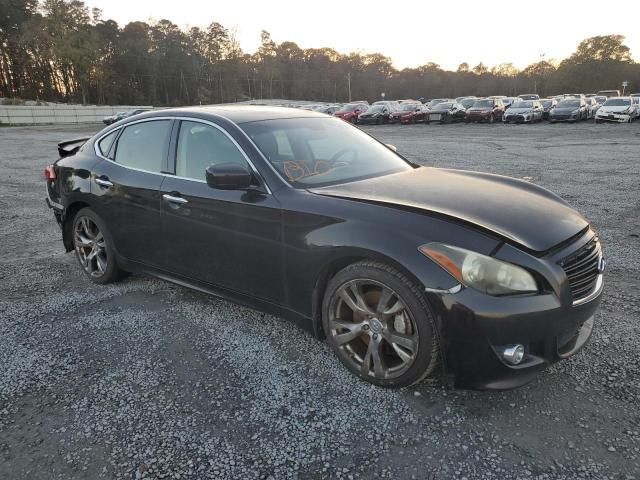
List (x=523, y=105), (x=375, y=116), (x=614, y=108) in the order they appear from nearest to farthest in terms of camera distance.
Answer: (x=614, y=108) < (x=523, y=105) < (x=375, y=116)

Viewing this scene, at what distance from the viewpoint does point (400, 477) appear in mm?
2238

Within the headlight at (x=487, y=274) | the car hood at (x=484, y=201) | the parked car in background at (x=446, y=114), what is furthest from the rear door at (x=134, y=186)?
the parked car in background at (x=446, y=114)

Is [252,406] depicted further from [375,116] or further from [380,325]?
[375,116]

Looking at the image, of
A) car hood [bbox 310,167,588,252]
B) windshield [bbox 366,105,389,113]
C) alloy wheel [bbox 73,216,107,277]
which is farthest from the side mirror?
windshield [bbox 366,105,389,113]

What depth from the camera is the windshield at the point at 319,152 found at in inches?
136

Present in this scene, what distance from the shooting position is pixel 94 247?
470 cm

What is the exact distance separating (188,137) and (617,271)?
409 cm

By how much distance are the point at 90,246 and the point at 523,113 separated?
31.1m

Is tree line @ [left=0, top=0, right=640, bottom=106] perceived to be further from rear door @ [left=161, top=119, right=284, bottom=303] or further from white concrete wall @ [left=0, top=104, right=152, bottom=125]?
rear door @ [left=161, top=119, right=284, bottom=303]

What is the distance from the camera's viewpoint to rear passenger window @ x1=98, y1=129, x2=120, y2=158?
4.56 metres

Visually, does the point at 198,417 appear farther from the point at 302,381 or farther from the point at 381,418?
the point at 381,418

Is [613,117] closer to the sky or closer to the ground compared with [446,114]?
closer to the ground

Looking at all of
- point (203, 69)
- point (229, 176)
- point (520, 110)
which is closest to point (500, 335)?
point (229, 176)

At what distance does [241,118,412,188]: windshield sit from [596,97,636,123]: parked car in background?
29299 mm
